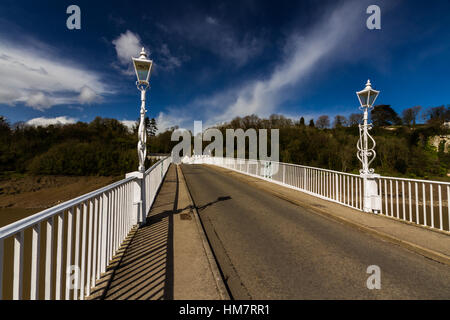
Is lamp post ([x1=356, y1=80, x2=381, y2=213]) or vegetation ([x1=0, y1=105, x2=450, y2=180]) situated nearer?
lamp post ([x1=356, y1=80, x2=381, y2=213])

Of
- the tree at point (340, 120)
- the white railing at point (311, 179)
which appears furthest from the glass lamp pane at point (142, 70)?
the tree at point (340, 120)

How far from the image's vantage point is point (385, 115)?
2021 inches

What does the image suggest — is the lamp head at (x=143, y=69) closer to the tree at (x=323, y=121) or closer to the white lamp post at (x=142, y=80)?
the white lamp post at (x=142, y=80)

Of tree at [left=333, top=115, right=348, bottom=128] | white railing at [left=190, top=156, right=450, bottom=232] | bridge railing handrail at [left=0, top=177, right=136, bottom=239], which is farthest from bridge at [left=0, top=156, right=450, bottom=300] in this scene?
tree at [left=333, top=115, right=348, bottom=128]

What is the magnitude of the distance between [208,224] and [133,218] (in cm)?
165

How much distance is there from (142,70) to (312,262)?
502cm

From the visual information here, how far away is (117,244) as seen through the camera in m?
3.18

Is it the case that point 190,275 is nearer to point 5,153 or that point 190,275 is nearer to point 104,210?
point 104,210

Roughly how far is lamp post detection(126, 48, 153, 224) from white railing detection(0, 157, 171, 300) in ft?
0.69

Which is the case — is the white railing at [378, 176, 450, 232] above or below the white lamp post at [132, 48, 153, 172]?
below

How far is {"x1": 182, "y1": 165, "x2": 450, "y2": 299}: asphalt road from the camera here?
2.37 metres

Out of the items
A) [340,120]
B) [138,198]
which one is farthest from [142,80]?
[340,120]

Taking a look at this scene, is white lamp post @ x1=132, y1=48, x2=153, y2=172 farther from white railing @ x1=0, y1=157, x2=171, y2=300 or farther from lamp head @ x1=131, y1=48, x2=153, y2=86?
white railing @ x1=0, y1=157, x2=171, y2=300
